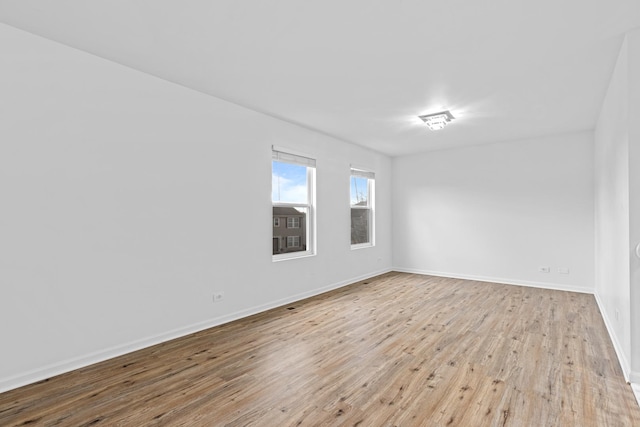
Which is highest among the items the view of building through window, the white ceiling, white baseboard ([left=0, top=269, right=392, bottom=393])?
the white ceiling

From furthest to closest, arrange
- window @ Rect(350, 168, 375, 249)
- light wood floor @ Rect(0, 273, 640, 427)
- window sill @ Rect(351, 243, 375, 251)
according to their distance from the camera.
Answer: window @ Rect(350, 168, 375, 249) → window sill @ Rect(351, 243, 375, 251) → light wood floor @ Rect(0, 273, 640, 427)

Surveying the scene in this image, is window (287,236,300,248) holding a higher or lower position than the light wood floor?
higher

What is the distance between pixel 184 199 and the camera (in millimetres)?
3385

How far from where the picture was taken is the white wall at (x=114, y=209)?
2396 mm

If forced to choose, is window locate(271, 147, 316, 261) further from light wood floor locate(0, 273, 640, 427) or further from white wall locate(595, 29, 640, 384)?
white wall locate(595, 29, 640, 384)

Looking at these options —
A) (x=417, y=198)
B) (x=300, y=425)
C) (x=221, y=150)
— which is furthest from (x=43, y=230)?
(x=417, y=198)

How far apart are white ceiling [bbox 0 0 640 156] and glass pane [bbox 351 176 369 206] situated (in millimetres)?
2216

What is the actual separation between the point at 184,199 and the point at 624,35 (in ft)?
12.9

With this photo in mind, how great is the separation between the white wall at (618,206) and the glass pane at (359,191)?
11.8ft

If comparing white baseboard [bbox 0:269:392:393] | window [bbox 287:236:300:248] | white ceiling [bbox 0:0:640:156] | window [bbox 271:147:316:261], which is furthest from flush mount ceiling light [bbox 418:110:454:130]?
white baseboard [bbox 0:269:392:393]

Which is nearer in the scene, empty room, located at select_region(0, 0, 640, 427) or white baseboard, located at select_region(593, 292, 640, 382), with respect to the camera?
empty room, located at select_region(0, 0, 640, 427)

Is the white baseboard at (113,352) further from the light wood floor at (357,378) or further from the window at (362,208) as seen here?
the window at (362,208)

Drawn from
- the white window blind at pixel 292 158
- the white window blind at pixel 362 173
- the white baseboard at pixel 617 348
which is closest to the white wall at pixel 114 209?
the white window blind at pixel 292 158

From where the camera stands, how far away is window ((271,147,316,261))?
179 inches
